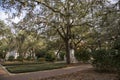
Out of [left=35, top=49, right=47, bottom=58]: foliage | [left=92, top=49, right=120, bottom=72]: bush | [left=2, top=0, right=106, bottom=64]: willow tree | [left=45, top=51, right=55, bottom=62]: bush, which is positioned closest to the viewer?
[left=92, top=49, right=120, bottom=72]: bush

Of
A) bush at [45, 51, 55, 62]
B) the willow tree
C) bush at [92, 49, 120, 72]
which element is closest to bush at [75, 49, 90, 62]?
the willow tree

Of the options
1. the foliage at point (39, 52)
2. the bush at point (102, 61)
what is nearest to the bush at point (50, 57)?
the foliage at point (39, 52)

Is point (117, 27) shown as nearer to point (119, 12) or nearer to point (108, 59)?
point (119, 12)

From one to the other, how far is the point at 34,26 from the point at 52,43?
10501 millimetres

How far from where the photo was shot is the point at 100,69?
12773 mm

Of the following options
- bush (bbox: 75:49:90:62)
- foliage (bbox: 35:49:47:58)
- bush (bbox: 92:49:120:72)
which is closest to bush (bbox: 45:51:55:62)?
foliage (bbox: 35:49:47:58)

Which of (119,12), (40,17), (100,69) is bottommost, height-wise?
(100,69)

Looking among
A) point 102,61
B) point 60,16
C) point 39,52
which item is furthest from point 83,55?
point 39,52

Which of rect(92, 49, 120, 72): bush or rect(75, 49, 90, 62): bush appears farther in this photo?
rect(75, 49, 90, 62): bush

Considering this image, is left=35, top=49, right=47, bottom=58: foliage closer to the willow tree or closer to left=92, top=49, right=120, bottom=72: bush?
the willow tree

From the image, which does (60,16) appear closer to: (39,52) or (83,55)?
(83,55)

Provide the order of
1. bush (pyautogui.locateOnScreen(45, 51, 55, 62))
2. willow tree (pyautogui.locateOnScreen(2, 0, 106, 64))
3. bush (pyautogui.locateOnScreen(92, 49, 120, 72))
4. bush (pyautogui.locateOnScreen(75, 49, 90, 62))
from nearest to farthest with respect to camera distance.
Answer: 1. bush (pyautogui.locateOnScreen(92, 49, 120, 72))
2. willow tree (pyautogui.locateOnScreen(2, 0, 106, 64))
3. bush (pyautogui.locateOnScreen(75, 49, 90, 62))
4. bush (pyautogui.locateOnScreen(45, 51, 55, 62))

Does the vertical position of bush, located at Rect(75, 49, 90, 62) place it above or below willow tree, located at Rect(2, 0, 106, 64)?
below

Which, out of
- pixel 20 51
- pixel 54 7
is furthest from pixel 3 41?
pixel 54 7
